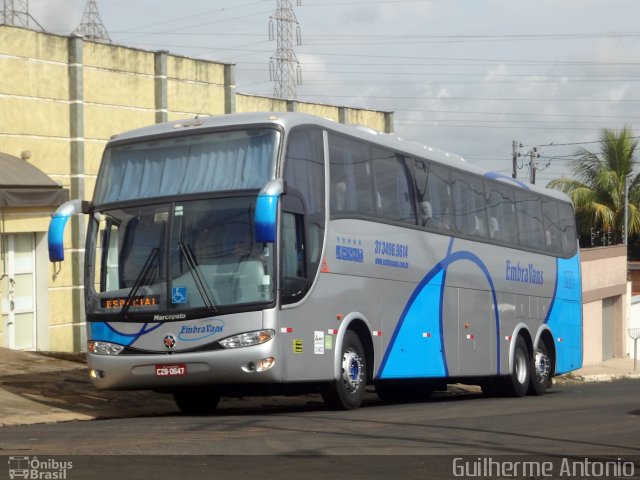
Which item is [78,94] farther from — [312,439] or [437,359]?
[312,439]

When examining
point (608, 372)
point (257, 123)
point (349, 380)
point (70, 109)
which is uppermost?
point (70, 109)

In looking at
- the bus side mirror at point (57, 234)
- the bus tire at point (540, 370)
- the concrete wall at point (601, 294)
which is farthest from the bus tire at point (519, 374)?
the concrete wall at point (601, 294)

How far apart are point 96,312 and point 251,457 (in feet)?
17.3

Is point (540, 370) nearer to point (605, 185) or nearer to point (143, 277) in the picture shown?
point (143, 277)

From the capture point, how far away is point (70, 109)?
25.6 meters

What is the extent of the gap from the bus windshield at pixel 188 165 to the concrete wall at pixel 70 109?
379 inches

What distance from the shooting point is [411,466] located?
30.2 ft

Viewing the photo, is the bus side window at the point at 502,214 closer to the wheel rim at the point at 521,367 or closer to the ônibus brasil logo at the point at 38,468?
the wheel rim at the point at 521,367

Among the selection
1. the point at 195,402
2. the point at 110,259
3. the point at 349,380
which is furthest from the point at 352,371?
the point at 110,259

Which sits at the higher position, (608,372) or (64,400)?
(64,400)

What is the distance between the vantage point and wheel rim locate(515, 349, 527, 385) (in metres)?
22.0

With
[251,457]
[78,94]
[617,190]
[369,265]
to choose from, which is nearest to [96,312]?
[369,265]

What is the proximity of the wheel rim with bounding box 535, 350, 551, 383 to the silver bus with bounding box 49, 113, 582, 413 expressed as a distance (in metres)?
5.75

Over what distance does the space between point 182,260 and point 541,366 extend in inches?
448
